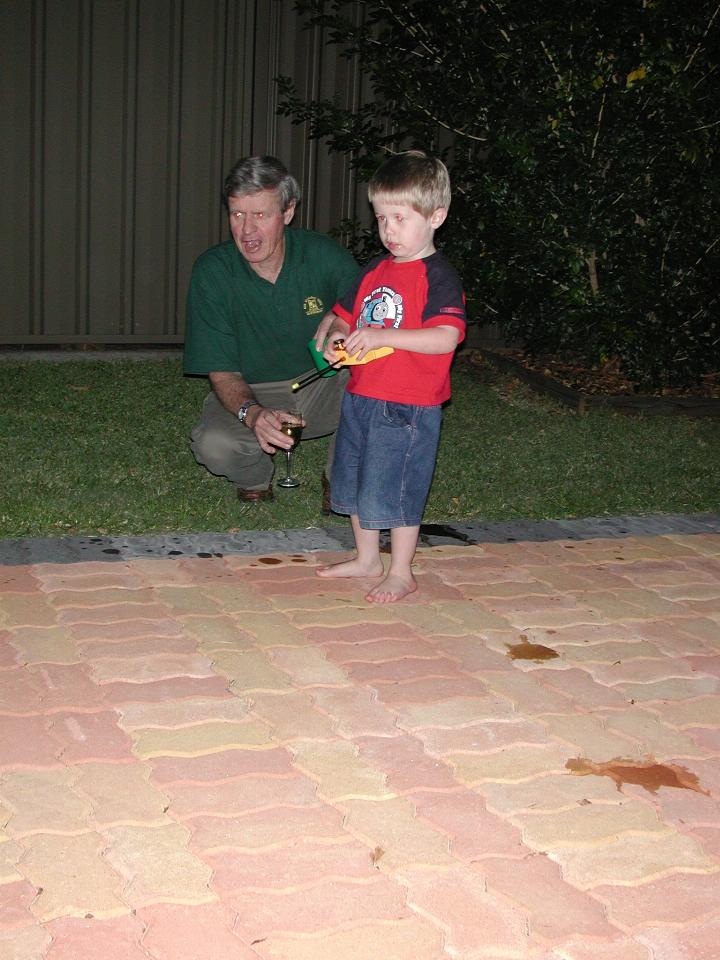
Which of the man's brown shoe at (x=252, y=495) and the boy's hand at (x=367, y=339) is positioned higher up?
the boy's hand at (x=367, y=339)

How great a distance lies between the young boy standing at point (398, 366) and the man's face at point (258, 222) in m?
0.63

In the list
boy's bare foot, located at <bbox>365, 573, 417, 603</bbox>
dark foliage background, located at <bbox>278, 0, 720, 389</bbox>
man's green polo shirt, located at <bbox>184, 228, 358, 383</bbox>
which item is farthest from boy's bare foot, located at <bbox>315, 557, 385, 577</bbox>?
dark foliage background, located at <bbox>278, 0, 720, 389</bbox>

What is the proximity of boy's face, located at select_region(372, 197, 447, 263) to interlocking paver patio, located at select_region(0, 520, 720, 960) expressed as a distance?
1219 mm

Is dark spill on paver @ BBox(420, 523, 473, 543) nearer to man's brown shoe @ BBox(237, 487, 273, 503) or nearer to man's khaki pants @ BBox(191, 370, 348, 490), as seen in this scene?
man's khaki pants @ BBox(191, 370, 348, 490)

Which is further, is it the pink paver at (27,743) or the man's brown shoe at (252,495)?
the man's brown shoe at (252,495)

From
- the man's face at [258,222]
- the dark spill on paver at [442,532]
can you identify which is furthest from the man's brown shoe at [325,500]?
the man's face at [258,222]

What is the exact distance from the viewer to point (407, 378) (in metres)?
4.04

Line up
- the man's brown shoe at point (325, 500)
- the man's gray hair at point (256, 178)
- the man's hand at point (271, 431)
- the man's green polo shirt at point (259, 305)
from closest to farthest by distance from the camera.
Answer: the man's hand at point (271, 431)
the man's gray hair at point (256, 178)
the man's green polo shirt at point (259, 305)
the man's brown shoe at point (325, 500)

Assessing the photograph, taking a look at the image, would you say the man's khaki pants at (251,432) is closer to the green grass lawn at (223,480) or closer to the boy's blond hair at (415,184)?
the green grass lawn at (223,480)

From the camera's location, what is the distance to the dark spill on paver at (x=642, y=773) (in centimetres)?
298

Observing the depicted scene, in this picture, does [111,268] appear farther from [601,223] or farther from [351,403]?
[351,403]

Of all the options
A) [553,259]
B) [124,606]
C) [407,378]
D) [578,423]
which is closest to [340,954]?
[124,606]

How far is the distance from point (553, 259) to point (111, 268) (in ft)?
10.4

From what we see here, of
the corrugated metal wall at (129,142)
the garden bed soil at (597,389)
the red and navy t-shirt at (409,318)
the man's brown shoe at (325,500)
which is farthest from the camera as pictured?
the corrugated metal wall at (129,142)
